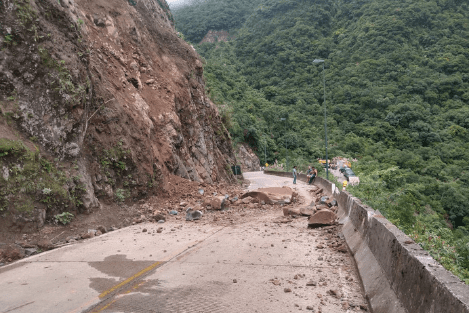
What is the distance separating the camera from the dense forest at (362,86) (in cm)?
5466

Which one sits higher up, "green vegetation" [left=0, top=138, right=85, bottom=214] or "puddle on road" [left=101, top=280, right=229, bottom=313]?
"green vegetation" [left=0, top=138, right=85, bottom=214]

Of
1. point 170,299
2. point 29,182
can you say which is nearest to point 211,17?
point 29,182

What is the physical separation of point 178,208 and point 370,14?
102 metres

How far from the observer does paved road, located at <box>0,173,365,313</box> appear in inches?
178

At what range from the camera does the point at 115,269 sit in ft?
20.2

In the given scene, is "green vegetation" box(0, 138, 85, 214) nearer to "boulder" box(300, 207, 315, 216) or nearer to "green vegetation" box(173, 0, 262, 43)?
"boulder" box(300, 207, 315, 216)

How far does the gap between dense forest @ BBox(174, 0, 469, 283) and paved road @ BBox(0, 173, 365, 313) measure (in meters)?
31.0

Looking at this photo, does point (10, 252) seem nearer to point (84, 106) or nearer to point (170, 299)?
point (170, 299)

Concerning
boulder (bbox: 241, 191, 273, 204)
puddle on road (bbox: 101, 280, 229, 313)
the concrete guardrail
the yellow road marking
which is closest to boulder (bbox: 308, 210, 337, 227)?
the concrete guardrail

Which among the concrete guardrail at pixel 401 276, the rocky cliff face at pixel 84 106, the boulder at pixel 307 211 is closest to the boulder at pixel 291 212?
the boulder at pixel 307 211

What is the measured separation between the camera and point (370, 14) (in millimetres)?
96875

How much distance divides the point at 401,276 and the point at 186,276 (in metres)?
3.32

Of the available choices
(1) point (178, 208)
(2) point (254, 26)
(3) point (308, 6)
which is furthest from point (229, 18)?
(1) point (178, 208)

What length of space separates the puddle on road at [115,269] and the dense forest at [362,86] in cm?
3229
